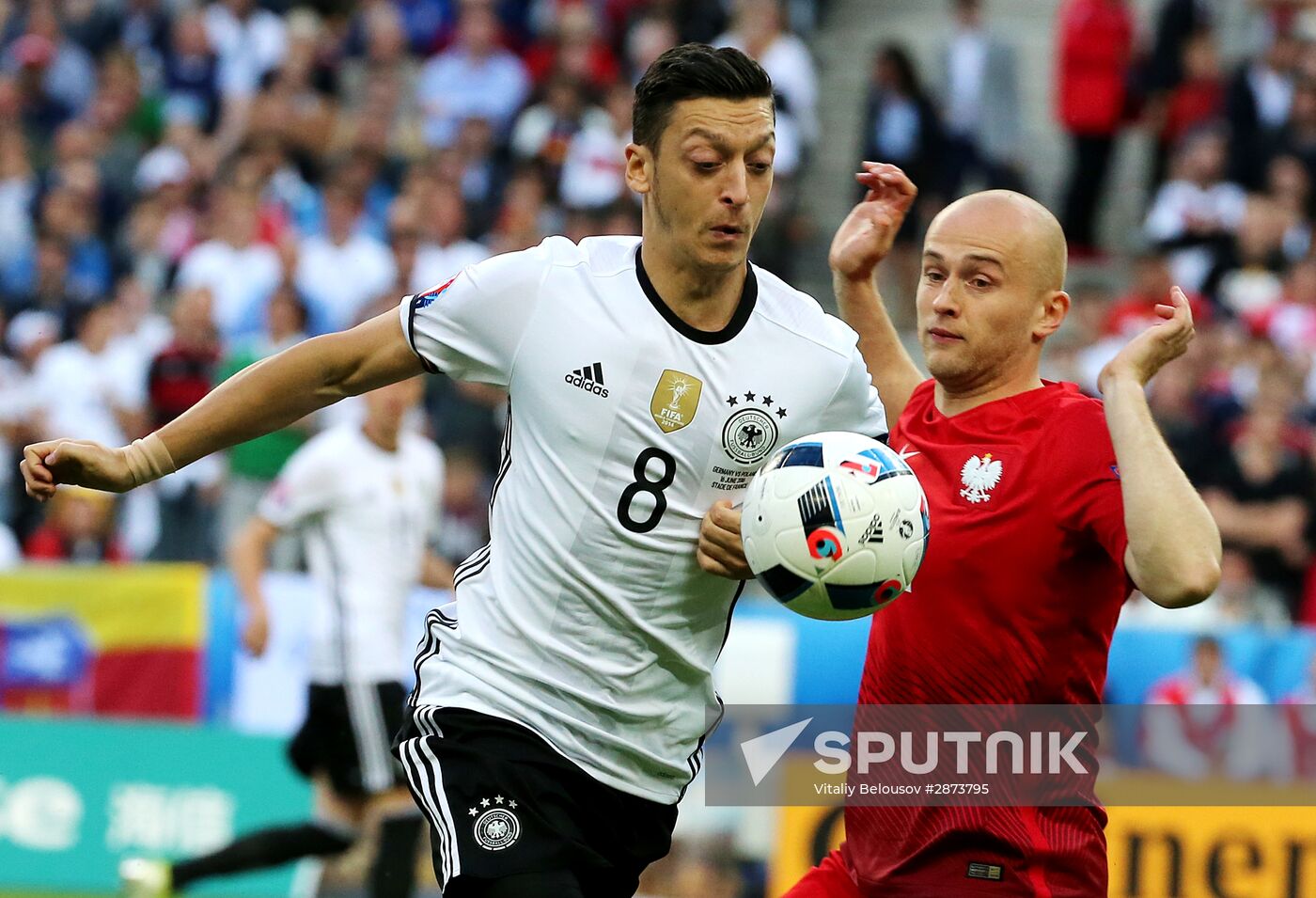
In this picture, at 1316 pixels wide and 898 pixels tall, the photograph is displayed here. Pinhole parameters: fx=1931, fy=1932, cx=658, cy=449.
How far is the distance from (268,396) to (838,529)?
4.85 feet

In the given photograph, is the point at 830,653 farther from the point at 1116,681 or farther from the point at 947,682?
the point at 947,682

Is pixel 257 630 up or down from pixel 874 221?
down

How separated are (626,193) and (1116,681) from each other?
19.9ft

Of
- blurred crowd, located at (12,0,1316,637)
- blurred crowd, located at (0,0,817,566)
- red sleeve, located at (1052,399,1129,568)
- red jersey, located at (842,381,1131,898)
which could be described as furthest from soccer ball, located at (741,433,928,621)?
→ blurred crowd, located at (0,0,817,566)

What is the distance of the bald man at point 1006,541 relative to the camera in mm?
4543

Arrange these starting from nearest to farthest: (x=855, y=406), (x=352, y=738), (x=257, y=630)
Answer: (x=855, y=406), (x=352, y=738), (x=257, y=630)

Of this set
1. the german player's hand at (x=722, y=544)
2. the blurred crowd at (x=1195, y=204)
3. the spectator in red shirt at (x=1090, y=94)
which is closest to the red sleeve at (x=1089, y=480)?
the german player's hand at (x=722, y=544)

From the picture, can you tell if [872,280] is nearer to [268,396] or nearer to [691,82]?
[691,82]

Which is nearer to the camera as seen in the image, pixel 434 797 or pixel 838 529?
pixel 838 529

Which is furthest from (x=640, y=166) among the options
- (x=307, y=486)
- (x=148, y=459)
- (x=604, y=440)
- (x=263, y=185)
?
(x=263, y=185)

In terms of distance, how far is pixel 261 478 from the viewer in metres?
12.9

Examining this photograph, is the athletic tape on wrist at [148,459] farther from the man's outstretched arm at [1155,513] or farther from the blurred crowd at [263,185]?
the blurred crowd at [263,185]

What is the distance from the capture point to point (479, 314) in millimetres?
4812

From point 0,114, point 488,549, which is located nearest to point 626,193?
point 0,114
